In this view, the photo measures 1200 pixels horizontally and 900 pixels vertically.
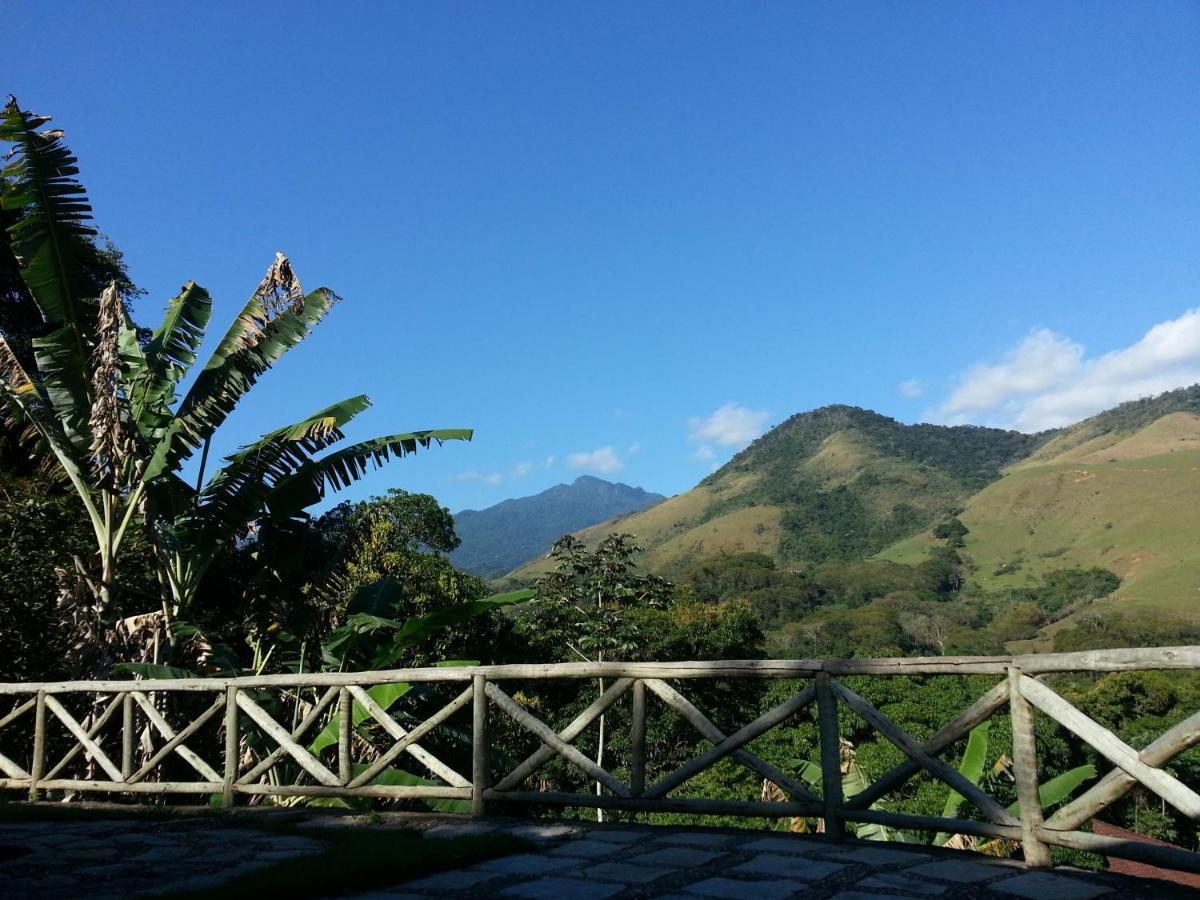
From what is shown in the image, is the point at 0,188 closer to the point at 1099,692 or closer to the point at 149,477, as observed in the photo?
the point at 149,477

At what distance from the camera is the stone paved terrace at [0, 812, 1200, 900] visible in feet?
11.9

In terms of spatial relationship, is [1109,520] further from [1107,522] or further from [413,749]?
[413,749]

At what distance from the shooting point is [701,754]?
17.7ft

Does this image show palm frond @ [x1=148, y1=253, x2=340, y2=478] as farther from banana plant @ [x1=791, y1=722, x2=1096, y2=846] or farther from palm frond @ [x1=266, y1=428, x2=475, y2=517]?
banana plant @ [x1=791, y1=722, x2=1096, y2=846]

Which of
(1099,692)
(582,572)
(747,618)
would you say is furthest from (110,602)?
(1099,692)

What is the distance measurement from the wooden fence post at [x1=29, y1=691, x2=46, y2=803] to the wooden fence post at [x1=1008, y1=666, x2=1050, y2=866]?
699 centimetres

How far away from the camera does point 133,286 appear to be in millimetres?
19297

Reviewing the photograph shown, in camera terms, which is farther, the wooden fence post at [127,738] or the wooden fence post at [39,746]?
the wooden fence post at [39,746]

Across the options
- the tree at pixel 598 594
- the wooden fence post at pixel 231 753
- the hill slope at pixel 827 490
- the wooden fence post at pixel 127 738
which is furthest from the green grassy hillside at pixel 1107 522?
the wooden fence post at pixel 127 738

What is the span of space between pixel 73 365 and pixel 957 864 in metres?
7.99

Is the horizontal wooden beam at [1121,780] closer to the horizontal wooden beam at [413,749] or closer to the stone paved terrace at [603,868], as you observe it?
the stone paved terrace at [603,868]

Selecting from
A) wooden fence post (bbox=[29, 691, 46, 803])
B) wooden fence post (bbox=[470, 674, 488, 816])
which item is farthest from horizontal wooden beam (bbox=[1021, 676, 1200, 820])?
wooden fence post (bbox=[29, 691, 46, 803])

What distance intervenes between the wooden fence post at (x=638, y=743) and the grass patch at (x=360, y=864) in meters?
0.79

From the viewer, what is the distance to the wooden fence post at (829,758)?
15.2ft
